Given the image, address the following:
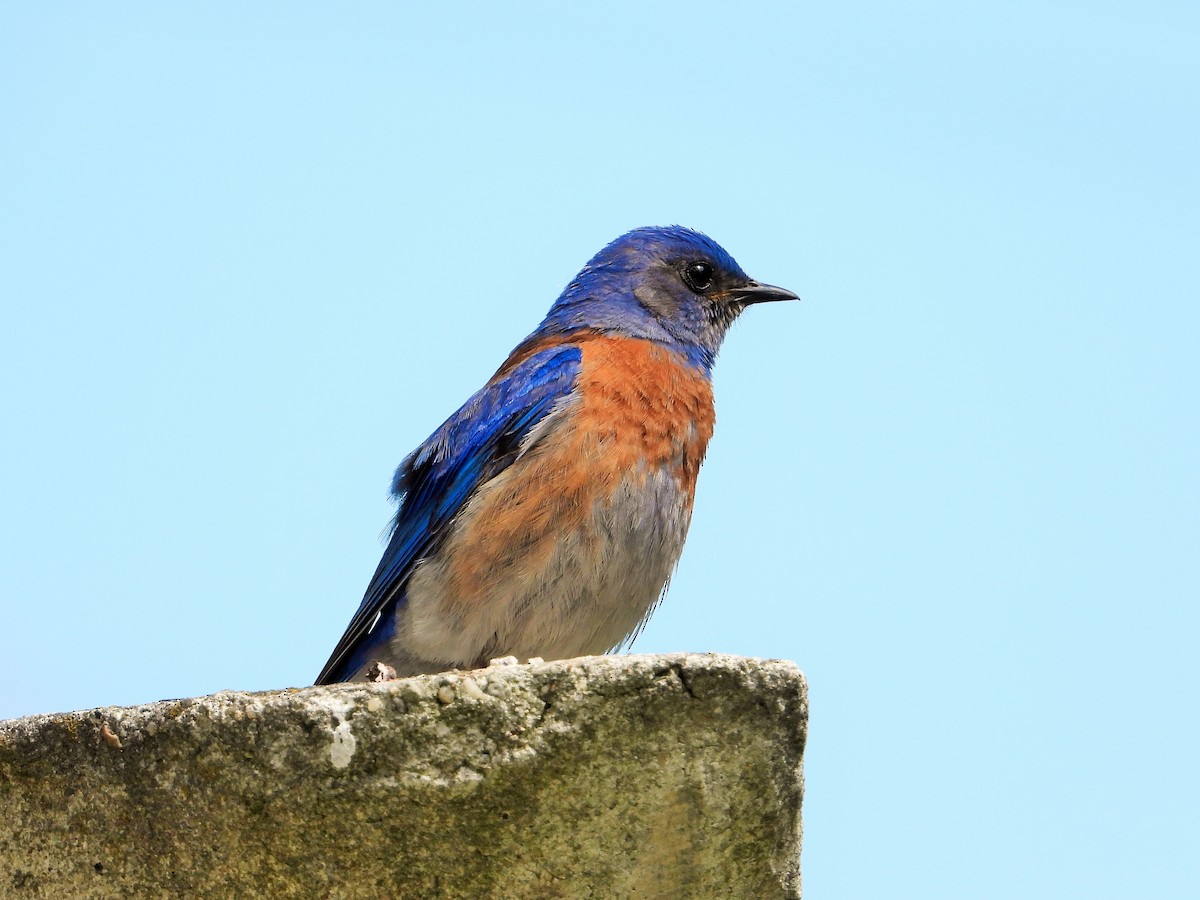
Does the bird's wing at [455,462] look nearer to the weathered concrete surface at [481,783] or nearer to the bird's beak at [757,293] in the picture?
the bird's beak at [757,293]

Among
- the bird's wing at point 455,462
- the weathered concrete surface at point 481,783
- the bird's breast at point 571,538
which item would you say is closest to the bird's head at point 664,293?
the bird's wing at point 455,462

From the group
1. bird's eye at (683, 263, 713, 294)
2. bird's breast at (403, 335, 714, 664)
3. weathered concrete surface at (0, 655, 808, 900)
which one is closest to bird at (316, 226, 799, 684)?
bird's breast at (403, 335, 714, 664)

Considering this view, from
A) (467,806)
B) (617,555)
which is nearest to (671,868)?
(467,806)

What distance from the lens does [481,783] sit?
8.68ft

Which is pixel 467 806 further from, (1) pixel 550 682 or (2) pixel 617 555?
(2) pixel 617 555

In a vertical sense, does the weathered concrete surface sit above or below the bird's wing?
below

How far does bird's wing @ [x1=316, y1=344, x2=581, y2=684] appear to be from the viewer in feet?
18.7

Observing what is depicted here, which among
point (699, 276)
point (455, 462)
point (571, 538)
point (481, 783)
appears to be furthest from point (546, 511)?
point (481, 783)

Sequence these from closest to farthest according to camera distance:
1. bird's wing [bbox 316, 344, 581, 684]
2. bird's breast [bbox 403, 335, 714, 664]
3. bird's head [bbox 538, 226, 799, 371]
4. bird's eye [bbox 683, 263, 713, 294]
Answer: bird's breast [bbox 403, 335, 714, 664], bird's wing [bbox 316, 344, 581, 684], bird's head [bbox 538, 226, 799, 371], bird's eye [bbox 683, 263, 713, 294]

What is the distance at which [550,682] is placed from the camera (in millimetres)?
2684

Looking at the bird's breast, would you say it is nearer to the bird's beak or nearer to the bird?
the bird

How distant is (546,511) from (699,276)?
7.04 ft

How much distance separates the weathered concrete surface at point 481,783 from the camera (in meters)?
2.66

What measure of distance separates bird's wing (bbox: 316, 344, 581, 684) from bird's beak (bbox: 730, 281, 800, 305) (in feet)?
4.49
